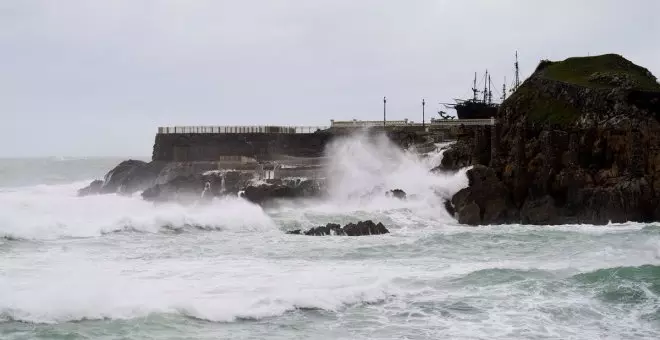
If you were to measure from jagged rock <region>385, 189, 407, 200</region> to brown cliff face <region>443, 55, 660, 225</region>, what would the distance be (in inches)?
118

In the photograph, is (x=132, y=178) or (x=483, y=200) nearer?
(x=483, y=200)

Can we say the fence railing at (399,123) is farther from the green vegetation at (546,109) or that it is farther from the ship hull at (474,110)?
the green vegetation at (546,109)

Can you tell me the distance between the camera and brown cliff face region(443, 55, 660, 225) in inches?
1175

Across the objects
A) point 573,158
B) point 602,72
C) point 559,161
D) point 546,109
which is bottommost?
point 559,161

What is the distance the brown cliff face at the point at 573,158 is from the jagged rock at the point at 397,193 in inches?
118

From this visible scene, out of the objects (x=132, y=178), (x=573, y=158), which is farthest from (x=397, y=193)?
(x=132, y=178)

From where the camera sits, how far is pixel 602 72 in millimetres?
35719

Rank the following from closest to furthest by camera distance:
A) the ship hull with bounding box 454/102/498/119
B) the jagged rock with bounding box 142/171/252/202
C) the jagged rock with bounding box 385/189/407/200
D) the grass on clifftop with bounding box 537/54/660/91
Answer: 1. the grass on clifftop with bounding box 537/54/660/91
2. the jagged rock with bounding box 385/189/407/200
3. the jagged rock with bounding box 142/171/252/202
4. the ship hull with bounding box 454/102/498/119

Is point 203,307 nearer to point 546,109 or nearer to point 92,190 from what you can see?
point 546,109

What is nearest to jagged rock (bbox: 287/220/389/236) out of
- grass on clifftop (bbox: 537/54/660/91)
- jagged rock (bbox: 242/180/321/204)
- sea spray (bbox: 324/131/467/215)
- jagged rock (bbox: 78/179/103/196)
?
sea spray (bbox: 324/131/467/215)

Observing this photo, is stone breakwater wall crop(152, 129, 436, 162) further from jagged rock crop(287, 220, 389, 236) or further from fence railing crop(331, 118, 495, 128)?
jagged rock crop(287, 220, 389, 236)

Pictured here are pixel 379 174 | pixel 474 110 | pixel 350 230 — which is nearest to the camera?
pixel 350 230

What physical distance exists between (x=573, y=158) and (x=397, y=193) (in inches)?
311

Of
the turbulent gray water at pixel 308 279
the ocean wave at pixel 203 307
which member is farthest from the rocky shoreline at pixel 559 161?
the ocean wave at pixel 203 307
